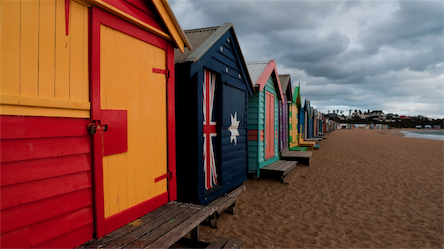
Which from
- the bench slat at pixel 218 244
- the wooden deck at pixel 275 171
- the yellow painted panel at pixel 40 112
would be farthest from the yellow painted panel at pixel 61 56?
the wooden deck at pixel 275 171

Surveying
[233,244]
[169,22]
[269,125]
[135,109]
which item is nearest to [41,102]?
[135,109]

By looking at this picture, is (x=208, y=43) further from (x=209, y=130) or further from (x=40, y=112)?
(x=40, y=112)

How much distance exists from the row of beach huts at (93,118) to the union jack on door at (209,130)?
124 mm

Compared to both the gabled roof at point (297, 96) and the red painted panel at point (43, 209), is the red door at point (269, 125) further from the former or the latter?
the red painted panel at point (43, 209)

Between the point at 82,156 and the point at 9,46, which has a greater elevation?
the point at 9,46

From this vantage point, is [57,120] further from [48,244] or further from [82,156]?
[48,244]

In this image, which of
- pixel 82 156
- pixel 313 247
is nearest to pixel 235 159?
pixel 313 247

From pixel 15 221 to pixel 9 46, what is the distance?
1.32 metres

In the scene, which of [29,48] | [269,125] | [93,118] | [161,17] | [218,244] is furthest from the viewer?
[269,125]

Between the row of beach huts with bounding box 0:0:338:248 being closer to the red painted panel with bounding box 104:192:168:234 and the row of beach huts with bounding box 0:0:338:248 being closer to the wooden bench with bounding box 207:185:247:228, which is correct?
the red painted panel with bounding box 104:192:168:234

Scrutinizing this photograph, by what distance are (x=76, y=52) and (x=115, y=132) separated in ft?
2.88

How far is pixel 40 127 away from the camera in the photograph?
1922 millimetres

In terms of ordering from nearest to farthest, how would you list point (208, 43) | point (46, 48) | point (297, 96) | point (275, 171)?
point (46, 48)
point (208, 43)
point (275, 171)
point (297, 96)

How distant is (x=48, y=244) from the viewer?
78.6 inches
